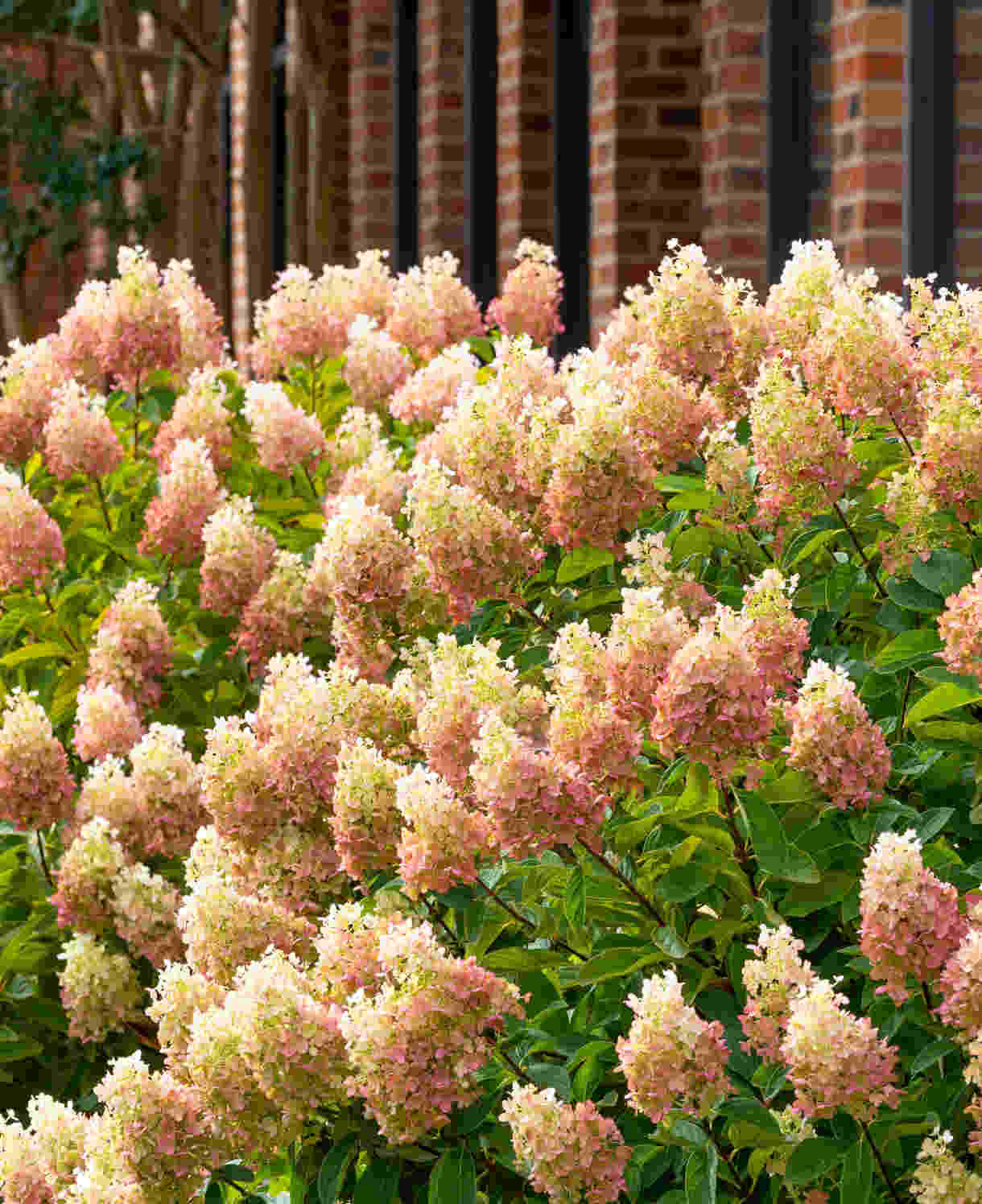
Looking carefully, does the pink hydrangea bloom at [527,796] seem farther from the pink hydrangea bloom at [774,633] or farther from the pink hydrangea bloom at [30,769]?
the pink hydrangea bloom at [30,769]

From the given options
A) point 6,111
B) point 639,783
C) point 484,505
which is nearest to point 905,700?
point 639,783

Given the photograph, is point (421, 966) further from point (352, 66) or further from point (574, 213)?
point (352, 66)

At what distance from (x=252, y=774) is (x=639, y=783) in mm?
640

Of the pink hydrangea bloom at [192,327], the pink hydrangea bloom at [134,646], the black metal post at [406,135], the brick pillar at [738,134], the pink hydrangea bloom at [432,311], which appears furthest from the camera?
the black metal post at [406,135]

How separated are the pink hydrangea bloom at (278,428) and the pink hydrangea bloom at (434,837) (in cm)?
173

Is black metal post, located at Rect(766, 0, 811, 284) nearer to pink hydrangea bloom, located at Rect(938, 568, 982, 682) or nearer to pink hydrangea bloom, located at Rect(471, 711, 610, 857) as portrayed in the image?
pink hydrangea bloom, located at Rect(938, 568, 982, 682)

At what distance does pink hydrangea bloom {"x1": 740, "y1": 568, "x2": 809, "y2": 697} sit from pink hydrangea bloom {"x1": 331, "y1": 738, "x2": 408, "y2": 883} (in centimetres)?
47

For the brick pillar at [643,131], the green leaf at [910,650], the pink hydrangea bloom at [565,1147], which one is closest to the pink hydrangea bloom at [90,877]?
the pink hydrangea bloom at [565,1147]

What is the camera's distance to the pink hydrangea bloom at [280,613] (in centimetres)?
380

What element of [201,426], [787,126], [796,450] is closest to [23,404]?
[201,426]

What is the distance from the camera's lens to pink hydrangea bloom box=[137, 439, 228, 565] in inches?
161

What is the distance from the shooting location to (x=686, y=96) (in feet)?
29.6

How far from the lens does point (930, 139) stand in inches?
286

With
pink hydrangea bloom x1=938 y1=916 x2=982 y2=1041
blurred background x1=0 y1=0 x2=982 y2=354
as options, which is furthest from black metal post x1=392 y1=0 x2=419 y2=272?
pink hydrangea bloom x1=938 y1=916 x2=982 y2=1041
